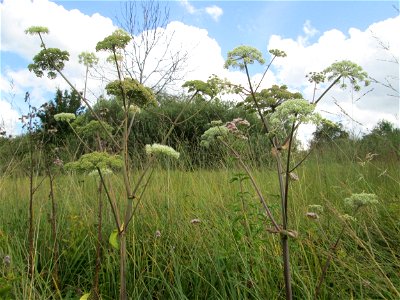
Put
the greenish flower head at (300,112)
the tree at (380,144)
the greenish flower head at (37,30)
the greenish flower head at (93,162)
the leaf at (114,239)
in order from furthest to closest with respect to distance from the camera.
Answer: the tree at (380,144)
the greenish flower head at (37,30)
the leaf at (114,239)
the greenish flower head at (93,162)
the greenish flower head at (300,112)

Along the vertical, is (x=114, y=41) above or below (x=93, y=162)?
above

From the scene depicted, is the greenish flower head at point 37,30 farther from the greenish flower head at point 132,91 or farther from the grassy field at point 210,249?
the grassy field at point 210,249

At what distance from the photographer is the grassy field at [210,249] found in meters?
2.56

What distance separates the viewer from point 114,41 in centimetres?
224

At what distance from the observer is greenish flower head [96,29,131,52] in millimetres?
2244

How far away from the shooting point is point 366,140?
26.2 ft

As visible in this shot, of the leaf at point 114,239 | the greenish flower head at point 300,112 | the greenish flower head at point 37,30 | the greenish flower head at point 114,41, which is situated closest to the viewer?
the greenish flower head at point 300,112

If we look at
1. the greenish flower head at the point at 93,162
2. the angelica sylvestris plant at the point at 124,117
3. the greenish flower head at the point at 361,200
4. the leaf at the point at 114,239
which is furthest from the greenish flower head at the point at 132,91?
the greenish flower head at the point at 361,200

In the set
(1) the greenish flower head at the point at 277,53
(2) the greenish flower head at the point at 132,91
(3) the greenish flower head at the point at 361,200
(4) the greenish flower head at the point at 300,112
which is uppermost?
(1) the greenish flower head at the point at 277,53

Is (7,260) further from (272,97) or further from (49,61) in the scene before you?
(272,97)

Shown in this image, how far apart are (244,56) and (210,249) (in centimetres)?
148

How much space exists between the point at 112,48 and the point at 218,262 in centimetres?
150

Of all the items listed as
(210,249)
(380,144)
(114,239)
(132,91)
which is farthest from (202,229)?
(380,144)

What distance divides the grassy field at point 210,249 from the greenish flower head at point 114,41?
1.28 meters
